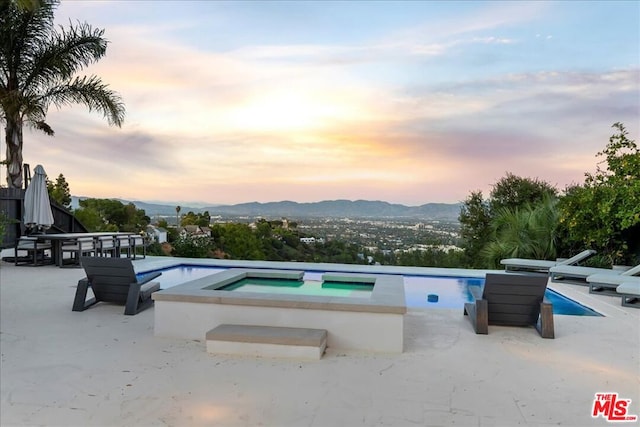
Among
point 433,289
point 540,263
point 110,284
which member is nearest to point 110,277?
point 110,284

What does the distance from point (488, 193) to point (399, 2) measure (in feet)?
21.0

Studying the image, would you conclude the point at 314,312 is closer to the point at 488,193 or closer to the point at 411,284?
the point at 411,284

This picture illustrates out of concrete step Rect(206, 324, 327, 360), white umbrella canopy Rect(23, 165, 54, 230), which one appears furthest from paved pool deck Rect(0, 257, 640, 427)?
white umbrella canopy Rect(23, 165, 54, 230)

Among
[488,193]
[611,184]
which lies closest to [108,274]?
[611,184]

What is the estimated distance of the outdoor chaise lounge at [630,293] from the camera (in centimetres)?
585

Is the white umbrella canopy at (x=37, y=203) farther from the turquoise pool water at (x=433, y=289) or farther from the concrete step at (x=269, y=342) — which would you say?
the concrete step at (x=269, y=342)

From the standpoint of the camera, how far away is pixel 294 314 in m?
4.02

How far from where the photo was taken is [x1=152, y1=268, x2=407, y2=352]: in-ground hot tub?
385cm

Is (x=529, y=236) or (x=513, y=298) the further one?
(x=529, y=236)

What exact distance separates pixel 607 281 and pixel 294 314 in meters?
5.57

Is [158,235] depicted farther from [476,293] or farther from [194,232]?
[476,293]

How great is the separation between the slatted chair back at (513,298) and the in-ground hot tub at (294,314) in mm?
1104

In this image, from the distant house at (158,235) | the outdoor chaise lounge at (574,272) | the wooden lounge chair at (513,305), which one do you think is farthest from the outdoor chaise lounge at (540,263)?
the distant house at (158,235)

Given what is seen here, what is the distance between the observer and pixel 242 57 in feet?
37.1
